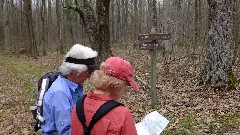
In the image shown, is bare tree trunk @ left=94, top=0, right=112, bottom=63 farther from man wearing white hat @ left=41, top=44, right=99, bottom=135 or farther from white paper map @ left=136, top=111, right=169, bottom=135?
white paper map @ left=136, top=111, right=169, bottom=135

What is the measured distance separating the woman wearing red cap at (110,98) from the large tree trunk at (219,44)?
291 inches

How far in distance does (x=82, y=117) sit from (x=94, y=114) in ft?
0.39

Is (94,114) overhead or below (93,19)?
below

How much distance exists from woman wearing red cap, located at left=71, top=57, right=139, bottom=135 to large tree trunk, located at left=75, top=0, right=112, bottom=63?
33.7ft

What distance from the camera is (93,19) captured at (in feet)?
41.6

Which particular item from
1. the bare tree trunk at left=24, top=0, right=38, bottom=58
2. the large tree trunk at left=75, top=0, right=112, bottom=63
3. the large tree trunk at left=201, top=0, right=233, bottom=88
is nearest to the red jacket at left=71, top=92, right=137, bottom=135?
the large tree trunk at left=201, top=0, right=233, bottom=88

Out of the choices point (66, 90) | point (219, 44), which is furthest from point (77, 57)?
point (219, 44)

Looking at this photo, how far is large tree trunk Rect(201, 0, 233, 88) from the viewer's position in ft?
30.2

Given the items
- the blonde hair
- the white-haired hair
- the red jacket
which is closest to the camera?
the red jacket

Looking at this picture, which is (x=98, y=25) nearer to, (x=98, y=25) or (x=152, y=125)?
(x=98, y=25)

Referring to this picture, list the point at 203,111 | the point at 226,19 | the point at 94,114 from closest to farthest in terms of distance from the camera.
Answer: the point at 94,114, the point at 203,111, the point at 226,19

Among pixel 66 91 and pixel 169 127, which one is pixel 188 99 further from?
pixel 66 91

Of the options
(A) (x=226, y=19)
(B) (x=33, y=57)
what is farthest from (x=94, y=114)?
(B) (x=33, y=57)

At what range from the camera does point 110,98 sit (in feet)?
7.86
